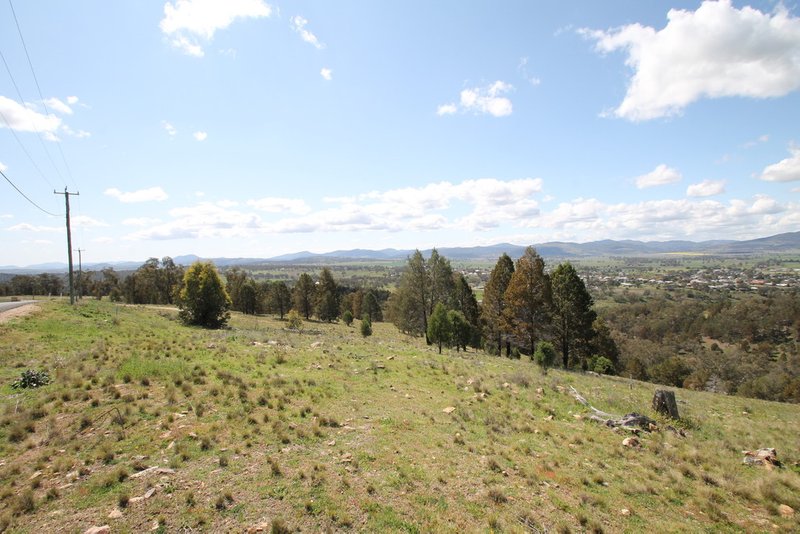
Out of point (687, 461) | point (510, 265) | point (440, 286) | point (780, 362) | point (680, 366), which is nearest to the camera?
point (687, 461)

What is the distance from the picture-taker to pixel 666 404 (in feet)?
45.3

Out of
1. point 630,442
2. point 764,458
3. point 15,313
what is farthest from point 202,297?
point 764,458

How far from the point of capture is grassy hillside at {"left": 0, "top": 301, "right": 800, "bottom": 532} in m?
6.57

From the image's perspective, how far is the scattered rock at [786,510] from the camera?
7.39 meters

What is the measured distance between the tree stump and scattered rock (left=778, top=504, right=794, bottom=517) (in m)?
6.35

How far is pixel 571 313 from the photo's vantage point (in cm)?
3178

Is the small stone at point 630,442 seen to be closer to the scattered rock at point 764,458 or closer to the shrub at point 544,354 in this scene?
the scattered rock at point 764,458

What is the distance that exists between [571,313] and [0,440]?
34666 mm

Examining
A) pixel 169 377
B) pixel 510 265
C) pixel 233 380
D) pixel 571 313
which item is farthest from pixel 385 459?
pixel 510 265

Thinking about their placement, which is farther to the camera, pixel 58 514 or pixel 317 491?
pixel 317 491

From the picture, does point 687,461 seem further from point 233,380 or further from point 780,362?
point 780,362

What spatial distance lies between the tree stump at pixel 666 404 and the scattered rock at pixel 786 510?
6.35 metres

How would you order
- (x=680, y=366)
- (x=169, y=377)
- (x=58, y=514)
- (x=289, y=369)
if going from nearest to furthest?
(x=58, y=514)
(x=169, y=377)
(x=289, y=369)
(x=680, y=366)

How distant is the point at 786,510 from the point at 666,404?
6.75m
